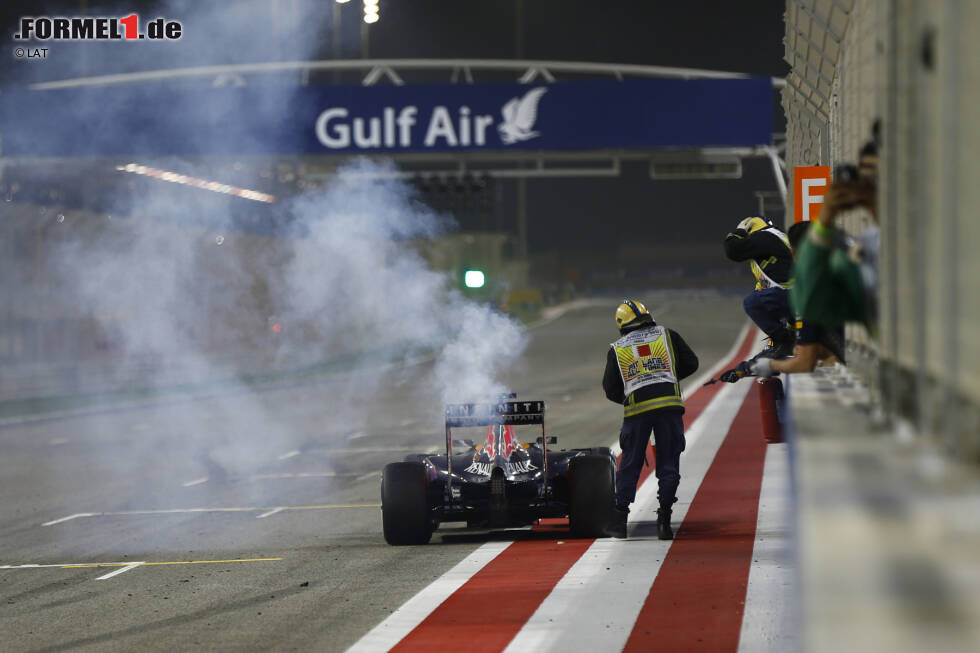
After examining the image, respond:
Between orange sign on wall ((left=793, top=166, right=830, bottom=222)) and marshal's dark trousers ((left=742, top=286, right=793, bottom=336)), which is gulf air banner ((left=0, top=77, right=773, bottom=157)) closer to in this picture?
orange sign on wall ((left=793, top=166, right=830, bottom=222))

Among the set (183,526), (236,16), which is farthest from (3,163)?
(183,526)

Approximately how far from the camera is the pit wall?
3223mm

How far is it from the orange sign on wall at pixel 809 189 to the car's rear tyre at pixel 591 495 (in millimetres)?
2649

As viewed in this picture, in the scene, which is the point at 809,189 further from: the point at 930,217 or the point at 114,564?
the point at 930,217

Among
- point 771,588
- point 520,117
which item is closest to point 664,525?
point 771,588

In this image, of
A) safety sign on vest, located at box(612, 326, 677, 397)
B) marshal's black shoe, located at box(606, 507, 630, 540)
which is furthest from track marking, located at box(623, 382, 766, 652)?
safety sign on vest, located at box(612, 326, 677, 397)

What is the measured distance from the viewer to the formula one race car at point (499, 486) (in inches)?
467

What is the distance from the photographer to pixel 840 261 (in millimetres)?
4883

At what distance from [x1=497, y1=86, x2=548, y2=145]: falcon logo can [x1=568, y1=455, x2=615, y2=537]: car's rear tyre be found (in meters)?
17.2

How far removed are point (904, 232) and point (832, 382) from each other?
2271 mm

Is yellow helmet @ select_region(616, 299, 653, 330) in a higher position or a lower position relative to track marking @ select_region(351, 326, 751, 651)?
higher

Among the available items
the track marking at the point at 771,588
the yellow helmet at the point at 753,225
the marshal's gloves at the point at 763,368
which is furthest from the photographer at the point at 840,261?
the yellow helmet at the point at 753,225

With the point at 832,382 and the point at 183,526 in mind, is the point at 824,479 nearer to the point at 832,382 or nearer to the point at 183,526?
the point at 832,382

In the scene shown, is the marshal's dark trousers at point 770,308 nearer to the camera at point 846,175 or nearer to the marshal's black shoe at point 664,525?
the marshal's black shoe at point 664,525
